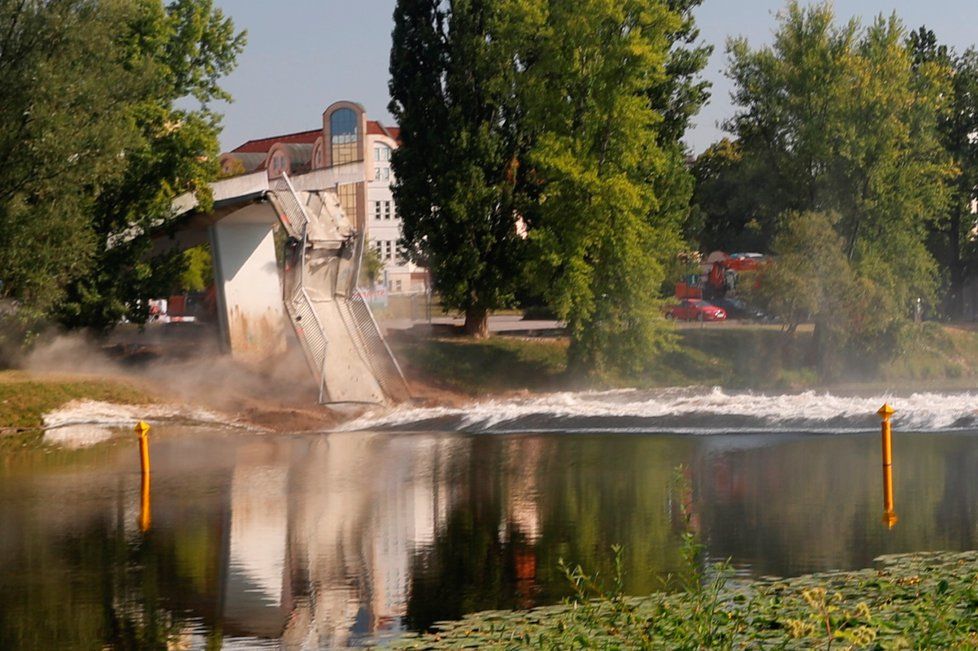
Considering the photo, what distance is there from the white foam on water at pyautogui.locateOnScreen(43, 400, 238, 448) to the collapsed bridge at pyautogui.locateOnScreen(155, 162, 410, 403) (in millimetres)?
3771

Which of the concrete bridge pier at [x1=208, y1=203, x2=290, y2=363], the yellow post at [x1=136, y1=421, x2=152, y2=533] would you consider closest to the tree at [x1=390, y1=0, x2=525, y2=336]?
the concrete bridge pier at [x1=208, y1=203, x2=290, y2=363]

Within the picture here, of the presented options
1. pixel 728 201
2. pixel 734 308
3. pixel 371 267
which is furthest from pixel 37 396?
pixel 371 267

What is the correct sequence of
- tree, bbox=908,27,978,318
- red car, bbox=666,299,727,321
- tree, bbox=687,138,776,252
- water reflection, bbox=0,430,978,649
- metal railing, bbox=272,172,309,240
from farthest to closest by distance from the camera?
red car, bbox=666,299,727,321 < tree, bbox=908,27,978,318 < tree, bbox=687,138,776,252 < metal railing, bbox=272,172,309,240 < water reflection, bbox=0,430,978,649

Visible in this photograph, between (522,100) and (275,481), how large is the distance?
75.8 feet

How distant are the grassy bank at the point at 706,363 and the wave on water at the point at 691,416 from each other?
4779 millimetres

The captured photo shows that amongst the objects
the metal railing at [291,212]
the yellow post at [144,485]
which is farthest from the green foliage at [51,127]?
the yellow post at [144,485]

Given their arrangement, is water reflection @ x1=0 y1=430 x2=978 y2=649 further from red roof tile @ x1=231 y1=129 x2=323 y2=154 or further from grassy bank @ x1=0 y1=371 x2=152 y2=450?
red roof tile @ x1=231 y1=129 x2=323 y2=154

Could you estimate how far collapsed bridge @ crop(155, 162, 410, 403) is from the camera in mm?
41344

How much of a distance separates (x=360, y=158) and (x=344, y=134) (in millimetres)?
4166

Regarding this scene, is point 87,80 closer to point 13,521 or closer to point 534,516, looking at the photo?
point 13,521

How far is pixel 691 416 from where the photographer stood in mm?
38406

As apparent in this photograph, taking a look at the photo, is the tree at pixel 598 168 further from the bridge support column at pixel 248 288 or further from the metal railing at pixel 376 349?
the bridge support column at pixel 248 288

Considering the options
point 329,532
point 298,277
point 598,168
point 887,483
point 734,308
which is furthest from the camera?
point 734,308

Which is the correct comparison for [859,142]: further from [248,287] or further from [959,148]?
[248,287]
